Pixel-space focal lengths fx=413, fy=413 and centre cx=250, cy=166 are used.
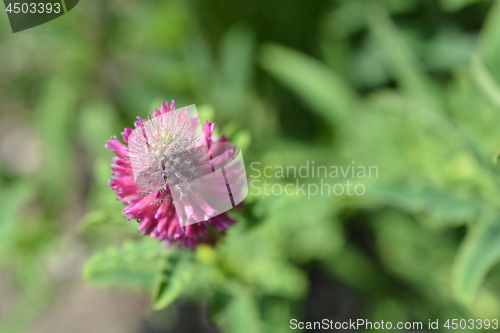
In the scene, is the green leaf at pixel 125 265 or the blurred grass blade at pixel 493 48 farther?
the blurred grass blade at pixel 493 48

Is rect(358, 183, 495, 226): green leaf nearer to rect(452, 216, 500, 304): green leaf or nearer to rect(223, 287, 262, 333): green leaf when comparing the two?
rect(452, 216, 500, 304): green leaf

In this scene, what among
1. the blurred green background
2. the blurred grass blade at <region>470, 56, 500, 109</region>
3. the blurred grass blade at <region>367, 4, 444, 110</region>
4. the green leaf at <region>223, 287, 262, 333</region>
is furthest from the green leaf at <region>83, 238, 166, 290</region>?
the blurred grass blade at <region>367, 4, 444, 110</region>

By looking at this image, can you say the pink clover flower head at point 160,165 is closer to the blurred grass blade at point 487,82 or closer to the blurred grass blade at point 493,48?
the blurred grass blade at point 487,82

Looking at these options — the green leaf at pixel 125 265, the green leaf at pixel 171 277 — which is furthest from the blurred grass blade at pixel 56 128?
the green leaf at pixel 171 277

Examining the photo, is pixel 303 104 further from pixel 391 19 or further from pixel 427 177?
pixel 427 177

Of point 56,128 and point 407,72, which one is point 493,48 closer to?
point 407,72

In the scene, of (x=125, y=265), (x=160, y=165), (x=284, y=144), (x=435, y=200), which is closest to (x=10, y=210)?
(x=125, y=265)
